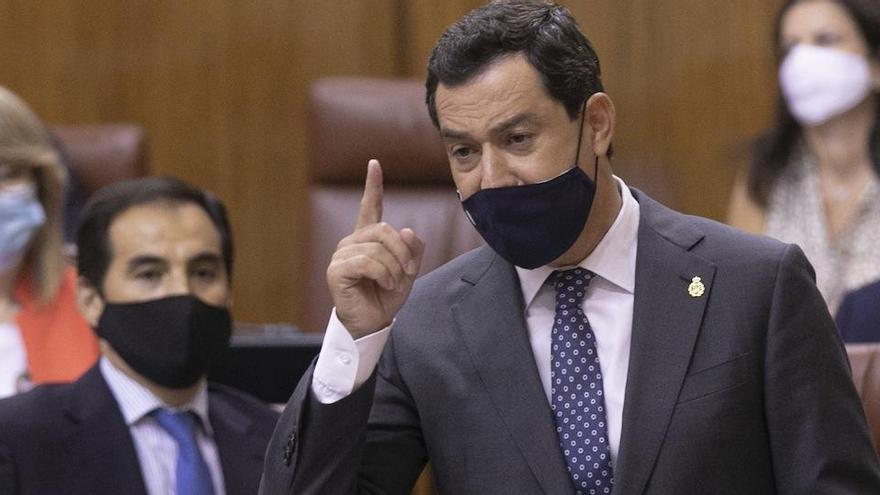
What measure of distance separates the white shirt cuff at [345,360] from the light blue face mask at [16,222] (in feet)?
3.33

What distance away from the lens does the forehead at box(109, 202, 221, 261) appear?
60.6 inches

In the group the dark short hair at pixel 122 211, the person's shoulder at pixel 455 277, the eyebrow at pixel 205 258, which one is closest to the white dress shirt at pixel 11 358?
the dark short hair at pixel 122 211

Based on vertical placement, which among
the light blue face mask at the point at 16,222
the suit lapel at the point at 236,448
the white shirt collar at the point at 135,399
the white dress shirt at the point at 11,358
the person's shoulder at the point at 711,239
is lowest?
the white dress shirt at the point at 11,358

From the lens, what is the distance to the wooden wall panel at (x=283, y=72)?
8.09ft

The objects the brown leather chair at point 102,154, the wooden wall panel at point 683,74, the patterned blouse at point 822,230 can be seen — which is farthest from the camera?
the wooden wall panel at point 683,74

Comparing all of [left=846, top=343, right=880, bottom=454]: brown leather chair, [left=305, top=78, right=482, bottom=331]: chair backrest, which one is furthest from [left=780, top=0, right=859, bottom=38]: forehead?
[left=846, top=343, right=880, bottom=454]: brown leather chair

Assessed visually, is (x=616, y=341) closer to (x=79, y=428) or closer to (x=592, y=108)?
(x=592, y=108)

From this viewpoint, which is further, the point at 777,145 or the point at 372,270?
the point at 777,145

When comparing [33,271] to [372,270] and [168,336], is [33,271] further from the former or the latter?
[372,270]

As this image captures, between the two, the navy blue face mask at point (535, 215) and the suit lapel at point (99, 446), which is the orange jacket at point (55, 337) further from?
the navy blue face mask at point (535, 215)

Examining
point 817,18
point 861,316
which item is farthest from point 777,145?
point 861,316

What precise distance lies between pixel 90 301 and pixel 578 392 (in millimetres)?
739

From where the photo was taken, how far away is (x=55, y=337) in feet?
5.97

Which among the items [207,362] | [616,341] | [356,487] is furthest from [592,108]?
[207,362]
